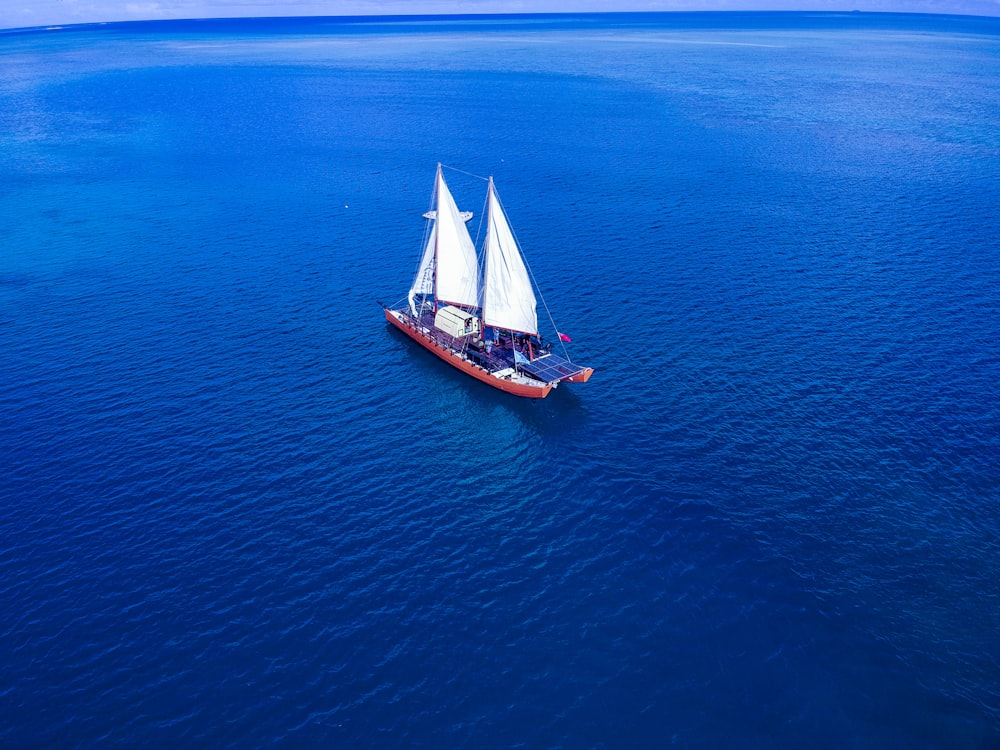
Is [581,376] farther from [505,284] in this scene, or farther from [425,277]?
[425,277]

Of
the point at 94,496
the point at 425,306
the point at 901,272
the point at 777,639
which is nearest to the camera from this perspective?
the point at 777,639

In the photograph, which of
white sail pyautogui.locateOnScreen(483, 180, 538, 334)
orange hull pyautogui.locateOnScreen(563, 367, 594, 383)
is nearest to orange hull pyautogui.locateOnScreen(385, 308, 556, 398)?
orange hull pyautogui.locateOnScreen(563, 367, 594, 383)

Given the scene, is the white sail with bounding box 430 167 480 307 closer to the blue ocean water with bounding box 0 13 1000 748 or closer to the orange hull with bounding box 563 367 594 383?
the blue ocean water with bounding box 0 13 1000 748

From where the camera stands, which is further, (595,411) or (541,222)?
(541,222)

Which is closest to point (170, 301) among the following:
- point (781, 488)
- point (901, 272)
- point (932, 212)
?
point (781, 488)

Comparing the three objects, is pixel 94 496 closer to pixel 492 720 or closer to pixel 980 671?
pixel 492 720

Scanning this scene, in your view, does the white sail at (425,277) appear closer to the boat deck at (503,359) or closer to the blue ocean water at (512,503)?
the boat deck at (503,359)

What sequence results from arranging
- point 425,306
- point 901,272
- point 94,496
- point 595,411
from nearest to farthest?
1. point 94,496
2. point 595,411
3. point 425,306
4. point 901,272
